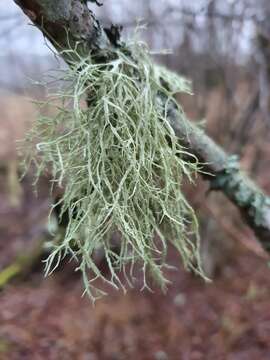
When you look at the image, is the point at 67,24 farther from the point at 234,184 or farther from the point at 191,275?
the point at 191,275

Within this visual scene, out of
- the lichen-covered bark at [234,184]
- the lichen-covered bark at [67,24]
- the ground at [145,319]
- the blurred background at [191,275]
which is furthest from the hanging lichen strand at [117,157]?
the ground at [145,319]

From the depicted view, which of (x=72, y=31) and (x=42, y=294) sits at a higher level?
(x=72, y=31)

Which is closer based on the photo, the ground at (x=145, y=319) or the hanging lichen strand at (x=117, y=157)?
the hanging lichen strand at (x=117, y=157)

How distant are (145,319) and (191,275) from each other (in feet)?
1.16

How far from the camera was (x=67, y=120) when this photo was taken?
887 mm

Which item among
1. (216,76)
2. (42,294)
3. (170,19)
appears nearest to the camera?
(170,19)

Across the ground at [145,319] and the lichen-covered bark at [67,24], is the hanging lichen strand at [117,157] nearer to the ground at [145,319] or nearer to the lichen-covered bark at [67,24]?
the lichen-covered bark at [67,24]

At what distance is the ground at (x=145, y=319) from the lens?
1.57 metres

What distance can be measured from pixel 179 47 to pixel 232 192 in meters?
1.14

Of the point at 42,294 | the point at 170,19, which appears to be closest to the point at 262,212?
the point at 170,19

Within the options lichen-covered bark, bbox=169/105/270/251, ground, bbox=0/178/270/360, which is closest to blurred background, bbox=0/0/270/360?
ground, bbox=0/178/270/360

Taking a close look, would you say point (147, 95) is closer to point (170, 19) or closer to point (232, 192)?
point (232, 192)

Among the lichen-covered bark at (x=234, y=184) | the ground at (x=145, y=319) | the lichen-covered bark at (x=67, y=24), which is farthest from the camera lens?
the ground at (x=145, y=319)

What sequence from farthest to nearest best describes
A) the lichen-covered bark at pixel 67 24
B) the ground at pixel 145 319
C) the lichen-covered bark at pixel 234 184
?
the ground at pixel 145 319 < the lichen-covered bark at pixel 234 184 < the lichen-covered bark at pixel 67 24
